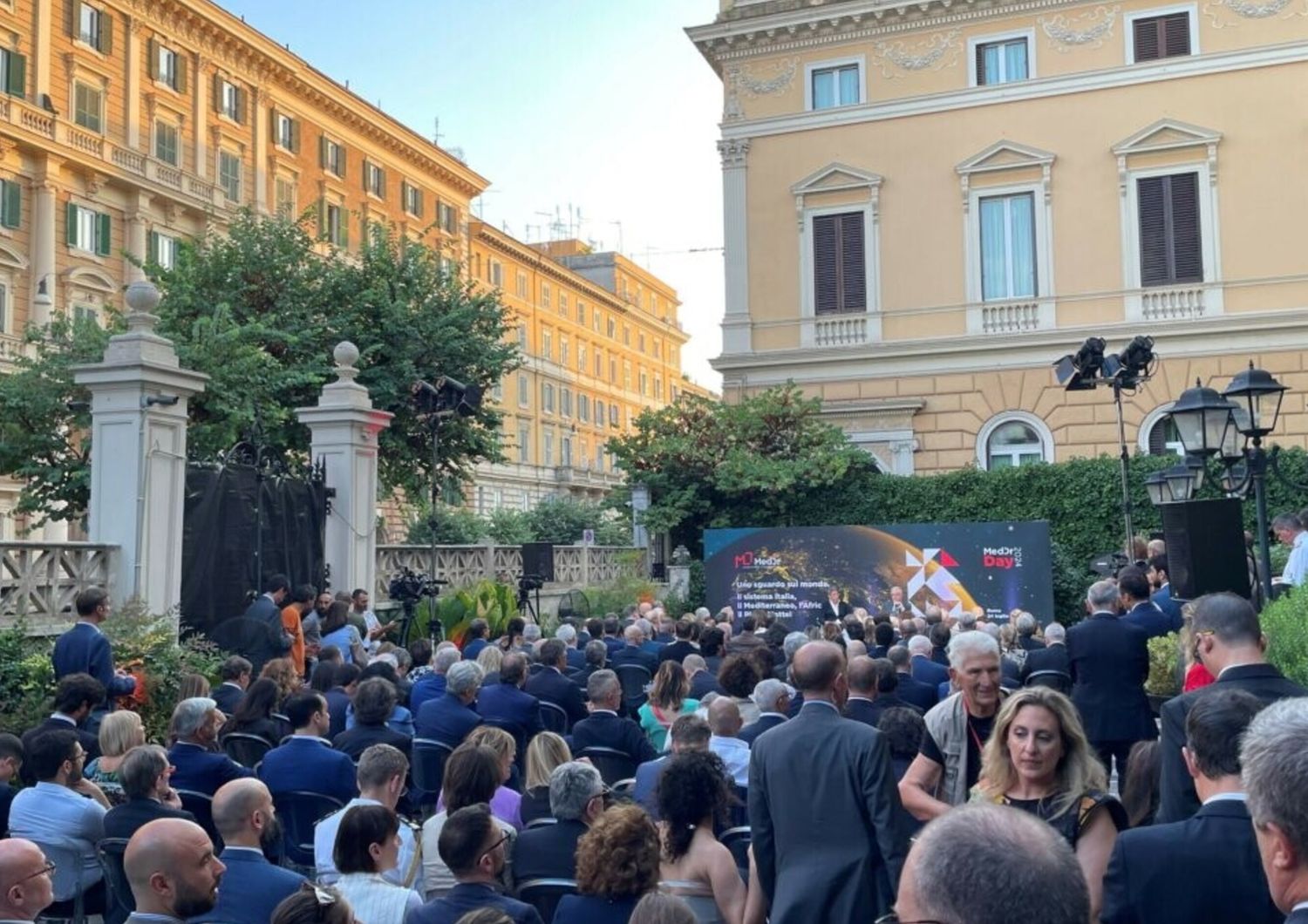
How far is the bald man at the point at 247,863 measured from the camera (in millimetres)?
4066

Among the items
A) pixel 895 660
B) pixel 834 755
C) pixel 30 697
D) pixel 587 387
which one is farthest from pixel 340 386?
pixel 587 387

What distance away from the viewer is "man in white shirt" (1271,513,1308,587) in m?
10.4

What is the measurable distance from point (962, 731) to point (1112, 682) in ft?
9.77

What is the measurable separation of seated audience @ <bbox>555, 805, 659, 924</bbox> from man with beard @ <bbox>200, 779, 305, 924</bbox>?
0.99 m

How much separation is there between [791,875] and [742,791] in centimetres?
169

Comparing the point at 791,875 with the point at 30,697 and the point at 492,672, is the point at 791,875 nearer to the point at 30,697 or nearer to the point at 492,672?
the point at 492,672

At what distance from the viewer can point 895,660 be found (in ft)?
27.1

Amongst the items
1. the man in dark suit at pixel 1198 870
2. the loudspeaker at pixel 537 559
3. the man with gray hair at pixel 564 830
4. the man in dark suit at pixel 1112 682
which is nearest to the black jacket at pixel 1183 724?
the man in dark suit at pixel 1198 870

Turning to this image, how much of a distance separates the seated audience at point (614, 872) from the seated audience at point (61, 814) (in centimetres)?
257

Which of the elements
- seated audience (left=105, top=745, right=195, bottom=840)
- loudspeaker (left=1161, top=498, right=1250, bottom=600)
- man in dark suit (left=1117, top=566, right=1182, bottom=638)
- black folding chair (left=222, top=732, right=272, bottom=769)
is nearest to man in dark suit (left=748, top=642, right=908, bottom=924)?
seated audience (left=105, top=745, right=195, bottom=840)

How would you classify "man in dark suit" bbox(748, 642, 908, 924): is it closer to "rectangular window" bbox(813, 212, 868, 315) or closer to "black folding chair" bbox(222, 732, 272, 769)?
"black folding chair" bbox(222, 732, 272, 769)

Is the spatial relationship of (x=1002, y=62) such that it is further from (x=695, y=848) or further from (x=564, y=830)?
(x=695, y=848)

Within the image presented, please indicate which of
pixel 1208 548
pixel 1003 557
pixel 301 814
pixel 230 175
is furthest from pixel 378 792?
pixel 230 175

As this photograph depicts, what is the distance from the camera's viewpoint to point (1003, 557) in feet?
59.2
